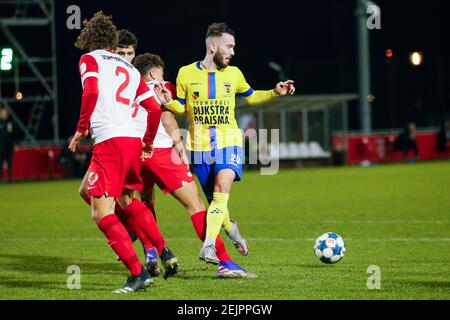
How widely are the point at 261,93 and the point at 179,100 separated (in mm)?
815

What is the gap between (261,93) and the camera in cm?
962

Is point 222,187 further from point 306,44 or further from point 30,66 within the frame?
point 306,44

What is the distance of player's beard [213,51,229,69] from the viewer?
9305mm

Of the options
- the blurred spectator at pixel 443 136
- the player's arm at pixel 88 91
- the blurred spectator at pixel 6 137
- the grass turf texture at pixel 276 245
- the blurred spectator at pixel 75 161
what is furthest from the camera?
the blurred spectator at pixel 443 136

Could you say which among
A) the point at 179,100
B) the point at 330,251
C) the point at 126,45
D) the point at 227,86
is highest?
the point at 126,45

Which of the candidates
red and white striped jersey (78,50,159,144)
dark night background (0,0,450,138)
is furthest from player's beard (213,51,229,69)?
dark night background (0,0,450,138)

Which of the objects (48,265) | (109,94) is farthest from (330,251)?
(48,265)

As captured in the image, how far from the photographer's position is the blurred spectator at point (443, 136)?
36.1 meters

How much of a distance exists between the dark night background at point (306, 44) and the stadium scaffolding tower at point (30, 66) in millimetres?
559

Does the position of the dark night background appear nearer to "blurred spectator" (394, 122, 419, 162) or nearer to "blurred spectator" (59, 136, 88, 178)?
"blurred spectator" (394, 122, 419, 162)

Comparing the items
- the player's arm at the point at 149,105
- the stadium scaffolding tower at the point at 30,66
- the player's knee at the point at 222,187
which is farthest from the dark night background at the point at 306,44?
the player's arm at the point at 149,105

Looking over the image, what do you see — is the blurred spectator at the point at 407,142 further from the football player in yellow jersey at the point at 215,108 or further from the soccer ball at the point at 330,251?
the football player in yellow jersey at the point at 215,108

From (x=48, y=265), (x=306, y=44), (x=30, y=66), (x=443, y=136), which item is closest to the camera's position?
(x=48, y=265)

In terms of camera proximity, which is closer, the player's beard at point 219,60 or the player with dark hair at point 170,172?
the player with dark hair at point 170,172
